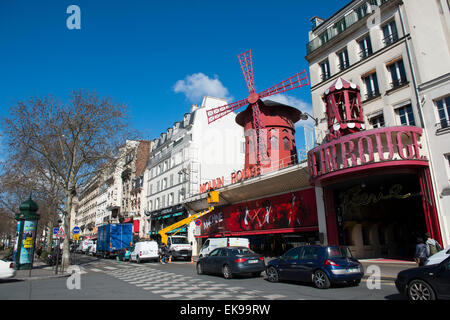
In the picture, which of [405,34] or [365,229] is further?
[365,229]

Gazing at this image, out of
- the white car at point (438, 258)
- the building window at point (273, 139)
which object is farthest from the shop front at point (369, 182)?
the building window at point (273, 139)

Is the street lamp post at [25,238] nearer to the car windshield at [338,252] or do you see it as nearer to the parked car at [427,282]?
the car windshield at [338,252]

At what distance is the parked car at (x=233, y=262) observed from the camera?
42.2 ft

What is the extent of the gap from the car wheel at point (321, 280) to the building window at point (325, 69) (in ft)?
51.1

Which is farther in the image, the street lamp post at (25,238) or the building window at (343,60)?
the building window at (343,60)

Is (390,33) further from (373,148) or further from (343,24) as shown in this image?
(373,148)

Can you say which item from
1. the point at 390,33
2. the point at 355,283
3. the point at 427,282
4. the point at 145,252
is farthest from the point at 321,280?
the point at 145,252

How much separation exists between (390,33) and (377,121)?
4995 mm

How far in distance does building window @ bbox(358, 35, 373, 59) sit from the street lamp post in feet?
74.3

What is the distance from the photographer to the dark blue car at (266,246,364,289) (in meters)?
9.57

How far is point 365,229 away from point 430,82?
1005 cm

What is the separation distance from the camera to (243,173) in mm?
27578
